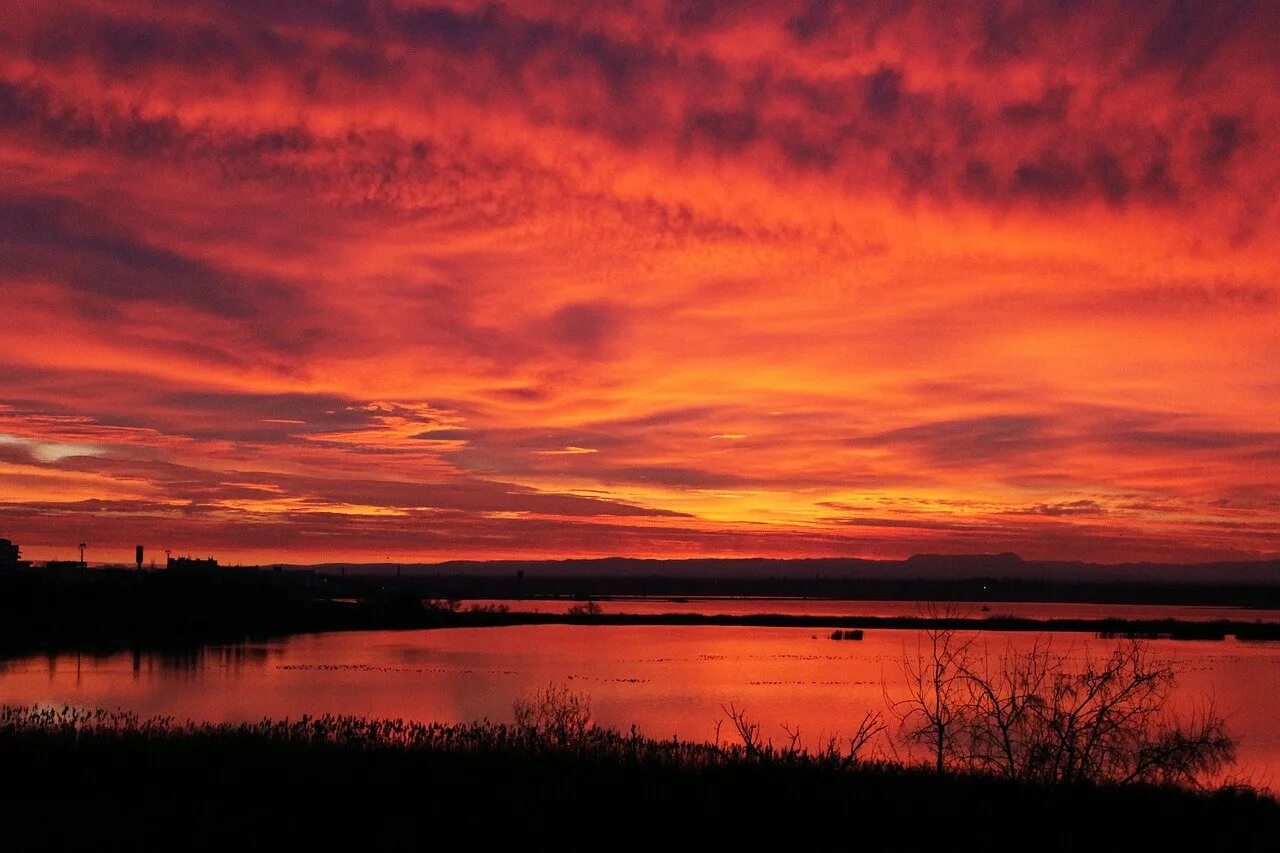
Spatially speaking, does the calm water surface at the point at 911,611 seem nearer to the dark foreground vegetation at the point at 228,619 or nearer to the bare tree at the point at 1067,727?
the dark foreground vegetation at the point at 228,619

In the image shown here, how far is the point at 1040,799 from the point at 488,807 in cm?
964

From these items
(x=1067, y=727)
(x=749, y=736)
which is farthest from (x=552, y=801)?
(x=1067, y=727)

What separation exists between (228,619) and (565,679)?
4843cm

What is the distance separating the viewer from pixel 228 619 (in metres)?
90.6

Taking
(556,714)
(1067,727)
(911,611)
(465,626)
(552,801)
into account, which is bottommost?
(911,611)

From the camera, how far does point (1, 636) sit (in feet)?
231

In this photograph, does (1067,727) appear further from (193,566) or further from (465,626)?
(193,566)

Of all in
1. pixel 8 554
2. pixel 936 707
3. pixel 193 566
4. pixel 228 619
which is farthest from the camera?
pixel 8 554

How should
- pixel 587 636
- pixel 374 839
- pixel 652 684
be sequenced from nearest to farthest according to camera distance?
pixel 374 839
pixel 652 684
pixel 587 636

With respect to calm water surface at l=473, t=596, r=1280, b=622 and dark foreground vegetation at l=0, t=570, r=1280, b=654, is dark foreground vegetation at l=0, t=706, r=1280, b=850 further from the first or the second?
calm water surface at l=473, t=596, r=1280, b=622

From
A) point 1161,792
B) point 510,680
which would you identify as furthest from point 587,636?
point 1161,792

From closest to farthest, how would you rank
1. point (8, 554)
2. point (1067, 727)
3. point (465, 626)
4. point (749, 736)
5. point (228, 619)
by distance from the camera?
point (1067, 727), point (749, 736), point (228, 619), point (465, 626), point (8, 554)

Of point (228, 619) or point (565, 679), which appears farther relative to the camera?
point (228, 619)

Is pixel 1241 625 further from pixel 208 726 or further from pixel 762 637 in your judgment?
pixel 208 726
